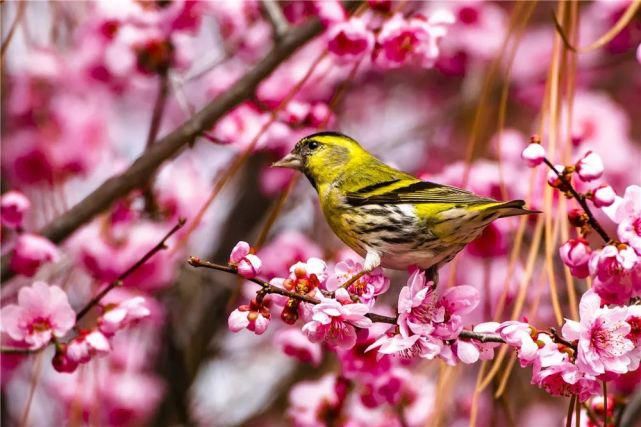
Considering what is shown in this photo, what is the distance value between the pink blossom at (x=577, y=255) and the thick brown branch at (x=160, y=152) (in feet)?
3.07

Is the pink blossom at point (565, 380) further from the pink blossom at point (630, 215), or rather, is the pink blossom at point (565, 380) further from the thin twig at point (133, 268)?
the thin twig at point (133, 268)

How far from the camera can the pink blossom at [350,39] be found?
204 cm

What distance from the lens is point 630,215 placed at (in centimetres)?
139

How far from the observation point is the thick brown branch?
208 cm

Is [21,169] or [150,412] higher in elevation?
[21,169]

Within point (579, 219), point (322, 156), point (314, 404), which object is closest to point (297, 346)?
point (314, 404)

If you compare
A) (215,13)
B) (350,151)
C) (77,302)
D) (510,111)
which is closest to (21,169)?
(77,302)

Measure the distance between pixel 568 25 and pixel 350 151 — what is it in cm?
53

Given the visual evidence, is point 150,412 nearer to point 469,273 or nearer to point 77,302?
point 77,302

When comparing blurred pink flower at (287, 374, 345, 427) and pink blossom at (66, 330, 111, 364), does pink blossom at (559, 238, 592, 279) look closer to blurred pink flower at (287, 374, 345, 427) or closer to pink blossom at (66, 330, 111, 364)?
pink blossom at (66, 330, 111, 364)

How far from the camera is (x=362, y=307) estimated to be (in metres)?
1.33

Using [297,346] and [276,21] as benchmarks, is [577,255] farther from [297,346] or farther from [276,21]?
[276,21]

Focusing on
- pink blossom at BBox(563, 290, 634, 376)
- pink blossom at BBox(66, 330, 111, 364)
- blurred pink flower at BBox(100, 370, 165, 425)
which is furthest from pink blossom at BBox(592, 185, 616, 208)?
blurred pink flower at BBox(100, 370, 165, 425)

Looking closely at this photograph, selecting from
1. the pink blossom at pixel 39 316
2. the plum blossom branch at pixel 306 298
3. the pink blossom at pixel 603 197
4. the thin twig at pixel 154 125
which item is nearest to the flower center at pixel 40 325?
the pink blossom at pixel 39 316
